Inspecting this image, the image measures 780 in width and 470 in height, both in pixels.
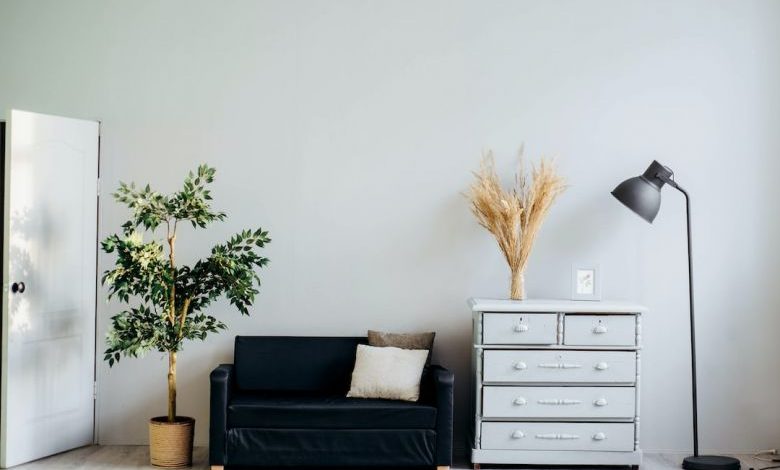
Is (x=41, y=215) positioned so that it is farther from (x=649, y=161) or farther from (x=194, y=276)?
(x=649, y=161)

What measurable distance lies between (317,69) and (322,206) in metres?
0.83

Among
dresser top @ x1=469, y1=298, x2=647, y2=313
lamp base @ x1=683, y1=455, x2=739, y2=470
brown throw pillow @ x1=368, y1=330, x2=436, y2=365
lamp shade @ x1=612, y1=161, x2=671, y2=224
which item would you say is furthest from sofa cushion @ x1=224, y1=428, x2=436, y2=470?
lamp shade @ x1=612, y1=161, x2=671, y2=224

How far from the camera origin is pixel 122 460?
16.8 feet

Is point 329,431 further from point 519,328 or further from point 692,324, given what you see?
point 692,324

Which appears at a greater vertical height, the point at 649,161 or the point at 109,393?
the point at 649,161

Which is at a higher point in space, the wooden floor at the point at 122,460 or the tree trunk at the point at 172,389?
the tree trunk at the point at 172,389

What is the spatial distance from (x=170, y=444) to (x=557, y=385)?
2135mm

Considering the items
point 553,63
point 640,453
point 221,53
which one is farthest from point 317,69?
point 640,453

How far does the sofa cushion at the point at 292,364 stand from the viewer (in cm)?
522

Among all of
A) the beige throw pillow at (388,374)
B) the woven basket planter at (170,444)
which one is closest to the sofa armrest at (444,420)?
the beige throw pillow at (388,374)

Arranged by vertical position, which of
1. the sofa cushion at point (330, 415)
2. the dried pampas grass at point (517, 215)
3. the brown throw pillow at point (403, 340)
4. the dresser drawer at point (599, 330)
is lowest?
the sofa cushion at point (330, 415)

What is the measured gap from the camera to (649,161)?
216 inches

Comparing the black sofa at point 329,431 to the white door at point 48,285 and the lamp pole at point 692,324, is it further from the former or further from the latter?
the lamp pole at point 692,324

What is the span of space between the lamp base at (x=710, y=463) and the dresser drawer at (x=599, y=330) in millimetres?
796
